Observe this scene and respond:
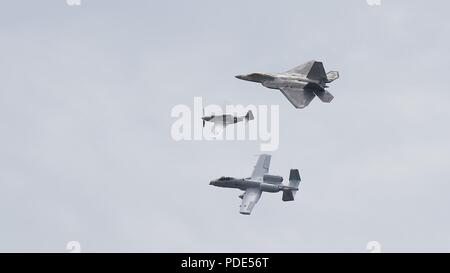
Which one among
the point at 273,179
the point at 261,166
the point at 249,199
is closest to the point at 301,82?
the point at 261,166

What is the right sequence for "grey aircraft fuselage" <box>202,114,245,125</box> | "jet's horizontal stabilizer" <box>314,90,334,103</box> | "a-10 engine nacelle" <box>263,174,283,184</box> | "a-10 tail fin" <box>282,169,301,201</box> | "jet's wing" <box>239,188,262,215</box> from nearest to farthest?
"jet's wing" <box>239,188,262,215</box>, "a-10 tail fin" <box>282,169,301,201</box>, "a-10 engine nacelle" <box>263,174,283,184</box>, "jet's horizontal stabilizer" <box>314,90,334,103</box>, "grey aircraft fuselage" <box>202,114,245,125</box>

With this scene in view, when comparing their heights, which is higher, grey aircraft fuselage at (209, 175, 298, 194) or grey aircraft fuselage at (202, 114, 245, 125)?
grey aircraft fuselage at (202, 114, 245, 125)

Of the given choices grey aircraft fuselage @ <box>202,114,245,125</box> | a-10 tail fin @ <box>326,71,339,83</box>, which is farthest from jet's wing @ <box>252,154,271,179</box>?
a-10 tail fin @ <box>326,71,339,83</box>

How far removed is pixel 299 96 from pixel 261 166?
40.0 ft

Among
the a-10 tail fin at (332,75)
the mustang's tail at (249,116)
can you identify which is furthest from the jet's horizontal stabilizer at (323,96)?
the mustang's tail at (249,116)

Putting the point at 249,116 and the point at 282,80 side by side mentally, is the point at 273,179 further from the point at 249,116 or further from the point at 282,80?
the point at 282,80

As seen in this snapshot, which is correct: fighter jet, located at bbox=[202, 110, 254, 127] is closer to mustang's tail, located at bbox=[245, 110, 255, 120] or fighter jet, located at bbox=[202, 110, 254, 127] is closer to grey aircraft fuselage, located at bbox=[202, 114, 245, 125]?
grey aircraft fuselage, located at bbox=[202, 114, 245, 125]

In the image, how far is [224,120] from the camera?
Answer: 465 feet

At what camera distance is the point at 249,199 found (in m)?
136

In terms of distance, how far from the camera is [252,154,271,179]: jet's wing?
142250 mm

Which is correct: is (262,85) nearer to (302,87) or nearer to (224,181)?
(302,87)
